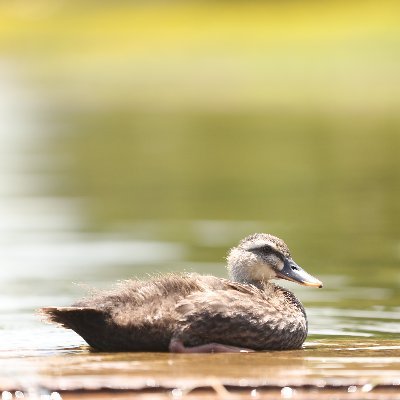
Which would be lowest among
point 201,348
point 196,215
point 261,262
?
point 201,348

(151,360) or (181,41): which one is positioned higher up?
(181,41)

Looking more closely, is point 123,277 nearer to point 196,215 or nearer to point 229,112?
point 196,215

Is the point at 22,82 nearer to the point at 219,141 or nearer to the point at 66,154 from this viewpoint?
the point at 219,141

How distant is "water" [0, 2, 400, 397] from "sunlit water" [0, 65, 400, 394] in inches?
0.9

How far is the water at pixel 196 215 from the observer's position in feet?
27.4

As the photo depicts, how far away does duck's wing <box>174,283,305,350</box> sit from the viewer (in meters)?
9.00

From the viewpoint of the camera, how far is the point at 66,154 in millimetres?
27672

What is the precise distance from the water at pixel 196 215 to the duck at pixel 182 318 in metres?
0.20

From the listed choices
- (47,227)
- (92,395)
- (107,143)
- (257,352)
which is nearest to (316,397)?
(92,395)

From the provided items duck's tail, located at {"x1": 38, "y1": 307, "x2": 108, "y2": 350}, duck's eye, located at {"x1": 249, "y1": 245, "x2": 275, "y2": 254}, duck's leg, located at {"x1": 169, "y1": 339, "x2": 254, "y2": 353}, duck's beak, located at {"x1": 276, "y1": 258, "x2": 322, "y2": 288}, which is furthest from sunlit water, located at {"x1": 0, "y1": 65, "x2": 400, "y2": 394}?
duck's eye, located at {"x1": 249, "y1": 245, "x2": 275, "y2": 254}

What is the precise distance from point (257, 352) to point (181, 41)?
6005cm

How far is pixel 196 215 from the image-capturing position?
18922 millimetres

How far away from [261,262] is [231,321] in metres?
0.81

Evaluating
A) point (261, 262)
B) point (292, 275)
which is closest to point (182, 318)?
point (261, 262)
